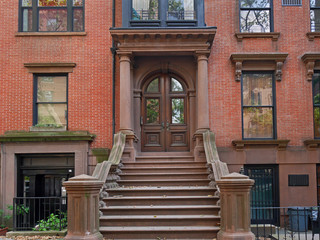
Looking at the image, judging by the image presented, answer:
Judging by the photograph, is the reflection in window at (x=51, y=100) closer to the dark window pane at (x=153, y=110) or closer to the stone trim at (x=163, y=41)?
the stone trim at (x=163, y=41)

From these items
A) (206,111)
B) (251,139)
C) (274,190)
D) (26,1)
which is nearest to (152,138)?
(206,111)

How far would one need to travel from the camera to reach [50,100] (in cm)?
1338

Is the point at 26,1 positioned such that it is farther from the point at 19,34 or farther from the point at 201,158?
the point at 201,158

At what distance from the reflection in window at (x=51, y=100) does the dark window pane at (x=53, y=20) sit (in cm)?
174

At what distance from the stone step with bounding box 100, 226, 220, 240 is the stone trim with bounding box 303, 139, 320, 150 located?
5712mm

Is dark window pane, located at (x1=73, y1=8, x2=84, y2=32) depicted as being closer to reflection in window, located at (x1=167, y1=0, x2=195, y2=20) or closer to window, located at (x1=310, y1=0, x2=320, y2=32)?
reflection in window, located at (x1=167, y1=0, x2=195, y2=20)

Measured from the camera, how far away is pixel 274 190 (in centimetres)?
1284

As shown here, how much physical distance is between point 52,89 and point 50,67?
2.57 feet

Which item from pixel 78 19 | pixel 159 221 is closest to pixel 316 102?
pixel 159 221

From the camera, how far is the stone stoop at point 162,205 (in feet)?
28.0

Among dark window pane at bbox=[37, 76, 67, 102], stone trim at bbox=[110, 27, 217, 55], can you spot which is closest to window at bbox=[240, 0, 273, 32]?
stone trim at bbox=[110, 27, 217, 55]

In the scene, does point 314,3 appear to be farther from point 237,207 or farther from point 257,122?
point 237,207

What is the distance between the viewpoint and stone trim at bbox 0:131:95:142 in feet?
41.6

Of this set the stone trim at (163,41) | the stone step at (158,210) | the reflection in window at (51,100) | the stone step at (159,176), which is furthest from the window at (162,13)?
the stone step at (158,210)
